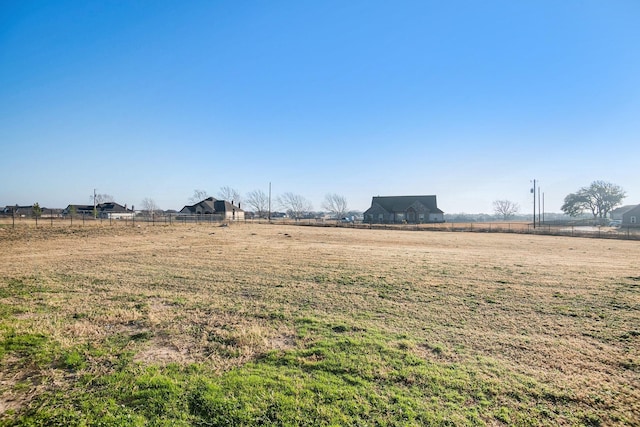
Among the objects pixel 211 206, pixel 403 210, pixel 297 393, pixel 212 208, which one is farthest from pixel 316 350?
pixel 211 206

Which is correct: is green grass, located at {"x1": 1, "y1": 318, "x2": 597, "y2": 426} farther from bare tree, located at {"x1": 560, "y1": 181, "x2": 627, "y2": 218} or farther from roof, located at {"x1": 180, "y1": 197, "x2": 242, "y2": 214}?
bare tree, located at {"x1": 560, "y1": 181, "x2": 627, "y2": 218}

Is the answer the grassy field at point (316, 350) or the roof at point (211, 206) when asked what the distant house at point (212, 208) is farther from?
the grassy field at point (316, 350)

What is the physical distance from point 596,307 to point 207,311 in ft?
34.2

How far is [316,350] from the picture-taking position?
5371 mm

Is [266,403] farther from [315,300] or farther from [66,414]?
[315,300]

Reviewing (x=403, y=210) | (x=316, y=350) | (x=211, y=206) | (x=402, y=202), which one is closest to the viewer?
(x=316, y=350)

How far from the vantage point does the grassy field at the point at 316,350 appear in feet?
12.4

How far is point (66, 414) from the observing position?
3.56 metres

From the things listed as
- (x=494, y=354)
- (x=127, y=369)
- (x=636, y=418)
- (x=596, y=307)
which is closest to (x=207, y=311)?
(x=127, y=369)

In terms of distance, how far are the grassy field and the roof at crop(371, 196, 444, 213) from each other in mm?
63945

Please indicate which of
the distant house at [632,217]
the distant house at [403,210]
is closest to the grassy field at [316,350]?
the distant house at [403,210]

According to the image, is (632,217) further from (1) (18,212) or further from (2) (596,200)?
(1) (18,212)

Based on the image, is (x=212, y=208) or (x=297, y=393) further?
(x=212, y=208)

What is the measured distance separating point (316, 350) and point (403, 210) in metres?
71.0
